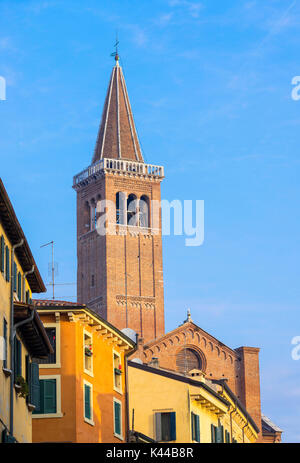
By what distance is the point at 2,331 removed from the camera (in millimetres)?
29969

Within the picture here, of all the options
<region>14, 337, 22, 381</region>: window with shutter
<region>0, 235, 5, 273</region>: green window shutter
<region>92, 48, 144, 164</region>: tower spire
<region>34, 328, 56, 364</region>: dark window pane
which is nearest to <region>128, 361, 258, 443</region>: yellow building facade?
<region>34, 328, 56, 364</region>: dark window pane

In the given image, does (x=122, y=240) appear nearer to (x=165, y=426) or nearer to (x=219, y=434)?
(x=219, y=434)

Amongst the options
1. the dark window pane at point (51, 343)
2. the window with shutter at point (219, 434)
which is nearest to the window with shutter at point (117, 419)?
the dark window pane at point (51, 343)

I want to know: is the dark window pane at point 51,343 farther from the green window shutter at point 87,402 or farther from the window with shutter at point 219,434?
the window with shutter at point 219,434

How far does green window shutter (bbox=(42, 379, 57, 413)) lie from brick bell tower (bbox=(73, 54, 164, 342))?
198 ft

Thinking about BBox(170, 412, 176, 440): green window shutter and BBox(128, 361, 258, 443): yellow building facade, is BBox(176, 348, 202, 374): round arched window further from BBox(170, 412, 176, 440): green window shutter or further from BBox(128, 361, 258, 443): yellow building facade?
BBox(170, 412, 176, 440): green window shutter

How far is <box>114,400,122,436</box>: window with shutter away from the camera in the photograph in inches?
1758

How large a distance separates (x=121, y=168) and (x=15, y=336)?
76.5 meters

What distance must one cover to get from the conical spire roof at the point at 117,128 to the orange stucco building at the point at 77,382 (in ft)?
219

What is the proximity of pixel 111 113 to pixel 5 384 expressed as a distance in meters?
84.8

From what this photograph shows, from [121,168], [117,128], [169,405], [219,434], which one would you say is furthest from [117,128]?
[169,405]

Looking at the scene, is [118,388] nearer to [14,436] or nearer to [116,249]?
[14,436]

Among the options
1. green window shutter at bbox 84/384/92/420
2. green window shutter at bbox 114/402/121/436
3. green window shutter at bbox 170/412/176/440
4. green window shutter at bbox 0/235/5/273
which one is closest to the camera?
green window shutter at bbox 0/235/5/273

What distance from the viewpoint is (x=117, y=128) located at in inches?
4441
